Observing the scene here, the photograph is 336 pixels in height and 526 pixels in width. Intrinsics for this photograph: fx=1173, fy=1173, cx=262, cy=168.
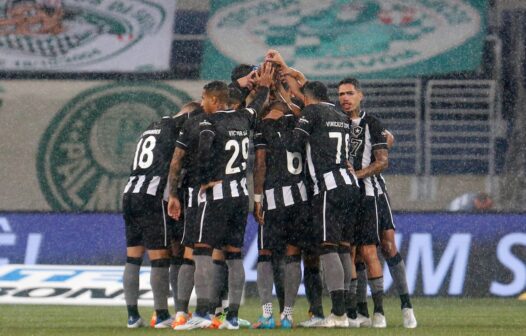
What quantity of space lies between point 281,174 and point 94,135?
903 centimetres

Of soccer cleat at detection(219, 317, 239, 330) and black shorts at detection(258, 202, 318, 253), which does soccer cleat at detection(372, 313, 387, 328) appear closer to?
black shorts at detection(258, 202, 318, 253)

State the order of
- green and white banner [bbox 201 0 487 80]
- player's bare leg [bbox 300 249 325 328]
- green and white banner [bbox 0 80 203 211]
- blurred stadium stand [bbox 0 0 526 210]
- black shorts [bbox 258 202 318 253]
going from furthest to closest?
green and white banner [bbox 201 0 487 80], green and white banner [bbox 0 80 203 211], blurred stadium stand [bbox 0 0 526 210], player's bare leg [bbox 300 249 325 328], black shorts [bbox 258 202 318 253]

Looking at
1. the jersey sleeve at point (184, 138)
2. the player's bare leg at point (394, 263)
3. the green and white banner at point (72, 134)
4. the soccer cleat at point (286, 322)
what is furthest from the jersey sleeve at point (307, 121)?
the green and white banner at point (72, 134)

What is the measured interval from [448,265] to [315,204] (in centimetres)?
459

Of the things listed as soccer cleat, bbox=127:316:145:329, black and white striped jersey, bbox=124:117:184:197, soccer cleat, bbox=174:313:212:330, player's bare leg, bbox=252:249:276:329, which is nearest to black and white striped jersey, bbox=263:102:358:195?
player's bare leg, bbox=252:249:276:329

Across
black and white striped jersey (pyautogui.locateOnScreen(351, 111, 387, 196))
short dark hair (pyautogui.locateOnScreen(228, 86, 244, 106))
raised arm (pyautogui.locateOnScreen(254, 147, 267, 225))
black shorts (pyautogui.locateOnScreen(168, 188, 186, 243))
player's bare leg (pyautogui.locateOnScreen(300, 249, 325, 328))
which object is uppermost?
short dark hair (pyautogui.locateOnScreen(228, 86, 244, 106))

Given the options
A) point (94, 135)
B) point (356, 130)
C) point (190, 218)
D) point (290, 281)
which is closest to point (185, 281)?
point (190, 218)

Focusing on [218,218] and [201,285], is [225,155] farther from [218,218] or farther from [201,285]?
[201,285]

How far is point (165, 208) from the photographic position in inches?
341

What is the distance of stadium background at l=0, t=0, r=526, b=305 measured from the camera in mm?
12758

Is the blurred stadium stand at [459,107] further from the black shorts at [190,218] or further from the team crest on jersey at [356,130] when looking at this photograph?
the black shorts at [190,218]

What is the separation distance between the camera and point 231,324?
8.24 meters

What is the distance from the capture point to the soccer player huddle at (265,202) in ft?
27.2

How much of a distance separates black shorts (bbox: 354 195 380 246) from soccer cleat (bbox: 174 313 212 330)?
55.8 inches
